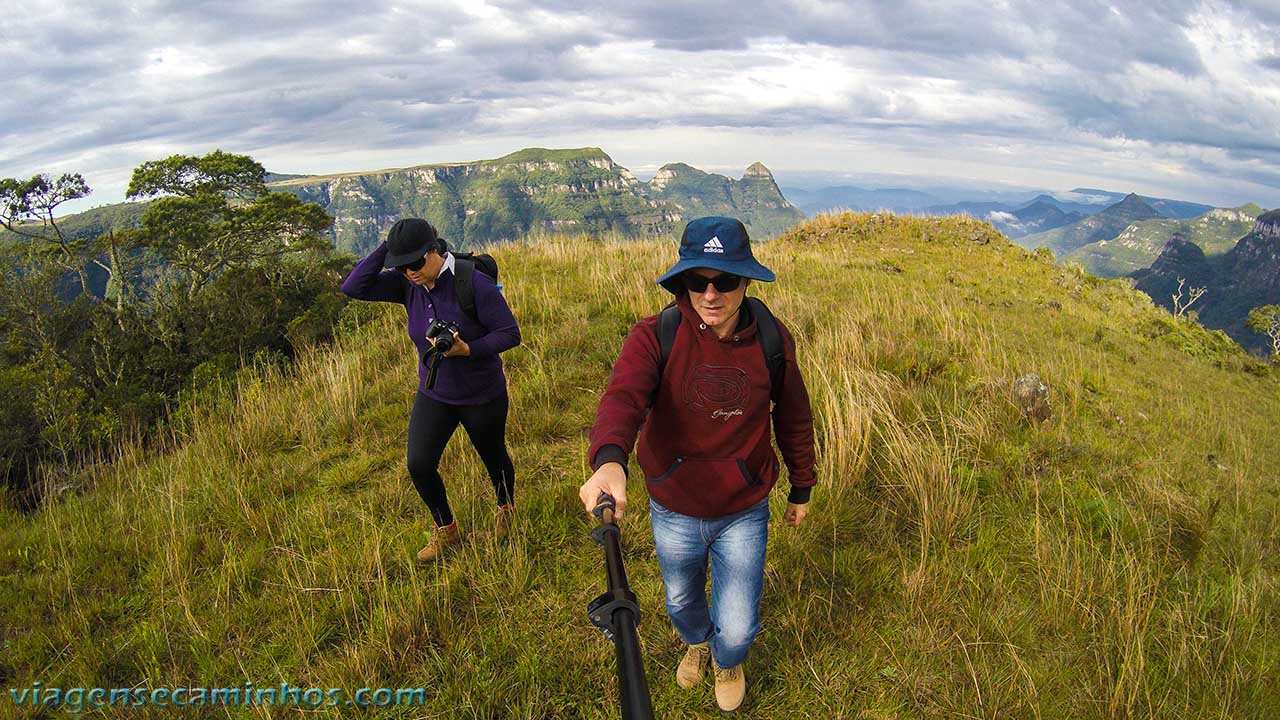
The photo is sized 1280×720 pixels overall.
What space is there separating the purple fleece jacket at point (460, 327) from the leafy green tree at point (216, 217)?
17329 mm

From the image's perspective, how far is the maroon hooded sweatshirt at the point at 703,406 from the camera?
76.3 inches

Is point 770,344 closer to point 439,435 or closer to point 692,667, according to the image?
point 692,667

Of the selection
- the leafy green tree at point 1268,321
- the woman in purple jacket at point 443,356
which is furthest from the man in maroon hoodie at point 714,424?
the leafy green tree at point 1268,321

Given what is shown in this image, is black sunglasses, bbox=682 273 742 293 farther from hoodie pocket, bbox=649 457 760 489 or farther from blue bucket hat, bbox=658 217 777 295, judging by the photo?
hoodie pocket, bbox=649 457 760 489

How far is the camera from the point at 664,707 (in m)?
2.44

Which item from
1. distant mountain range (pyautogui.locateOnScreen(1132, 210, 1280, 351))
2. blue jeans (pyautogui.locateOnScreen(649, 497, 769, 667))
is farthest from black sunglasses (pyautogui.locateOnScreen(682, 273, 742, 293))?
distant mountain range (pyautogui.locateOnScreen(1132, 210, 1280, 351))

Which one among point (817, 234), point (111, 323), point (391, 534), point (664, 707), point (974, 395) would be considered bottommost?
point (664, 707)

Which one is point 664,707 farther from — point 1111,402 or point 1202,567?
point 1111,402

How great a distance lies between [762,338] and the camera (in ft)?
6.53

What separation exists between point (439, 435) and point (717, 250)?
7.32 feet

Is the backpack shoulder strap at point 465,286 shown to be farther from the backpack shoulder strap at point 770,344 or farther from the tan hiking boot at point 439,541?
the backpack shoulder strap at point 770,344

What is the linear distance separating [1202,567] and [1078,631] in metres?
1.28

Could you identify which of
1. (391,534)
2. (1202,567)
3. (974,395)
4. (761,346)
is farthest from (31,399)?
(1202,567)

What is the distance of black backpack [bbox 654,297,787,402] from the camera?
1.96 m
